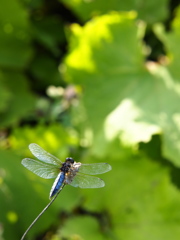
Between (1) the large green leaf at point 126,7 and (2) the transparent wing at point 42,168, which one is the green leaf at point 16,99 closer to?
(1) the large green leaf at point 126,7

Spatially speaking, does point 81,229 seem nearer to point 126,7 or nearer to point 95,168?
point 95,168

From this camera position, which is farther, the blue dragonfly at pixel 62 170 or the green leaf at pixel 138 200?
the green leaf at pixel 138 200

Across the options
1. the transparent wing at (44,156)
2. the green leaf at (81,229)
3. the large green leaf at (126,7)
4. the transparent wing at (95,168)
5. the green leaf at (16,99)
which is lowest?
the transparent wing at (44,156)

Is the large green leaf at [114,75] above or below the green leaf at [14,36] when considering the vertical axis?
below

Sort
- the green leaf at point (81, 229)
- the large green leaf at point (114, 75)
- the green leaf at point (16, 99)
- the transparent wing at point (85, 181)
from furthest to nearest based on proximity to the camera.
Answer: the green leaf at point (16, 99) → the large green leaf at point (114, 75) → the green leaf at point (81, 229) → the transparent wing at point (85, 181)

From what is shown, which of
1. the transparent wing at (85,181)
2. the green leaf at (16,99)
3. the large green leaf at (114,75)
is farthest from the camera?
the green leaf at (16,99)

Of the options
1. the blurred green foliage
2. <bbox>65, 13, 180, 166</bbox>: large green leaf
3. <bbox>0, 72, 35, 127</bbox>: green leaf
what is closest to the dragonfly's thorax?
the blurred green foliage

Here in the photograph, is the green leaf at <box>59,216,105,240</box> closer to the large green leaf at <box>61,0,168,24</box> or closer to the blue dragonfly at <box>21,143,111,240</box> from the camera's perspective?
the blue dragonfly at <box>21,143,111,240</box>

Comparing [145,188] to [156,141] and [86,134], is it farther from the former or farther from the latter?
[86,134]

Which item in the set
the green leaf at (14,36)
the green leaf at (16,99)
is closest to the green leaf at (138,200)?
the green leaf at (16,99)
